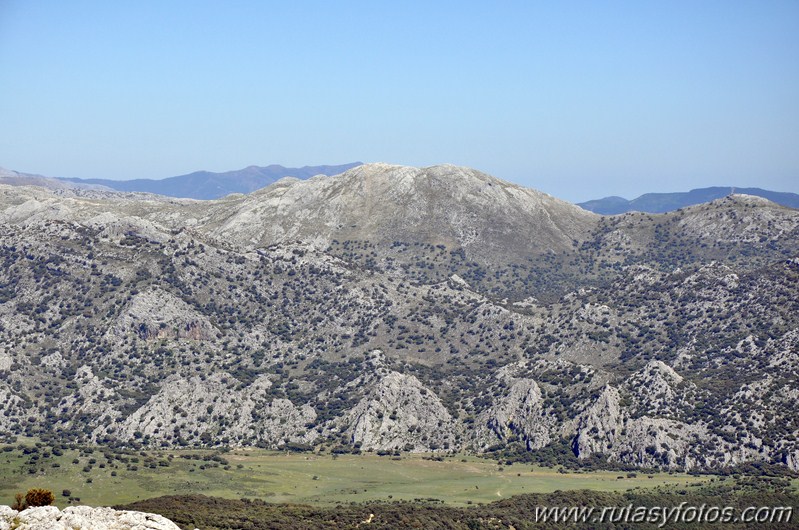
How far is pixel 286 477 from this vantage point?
164 metres

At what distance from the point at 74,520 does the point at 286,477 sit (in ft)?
285

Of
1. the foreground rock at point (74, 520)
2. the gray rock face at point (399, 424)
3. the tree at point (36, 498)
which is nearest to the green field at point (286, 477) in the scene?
the gray rock face at point (399, 424)

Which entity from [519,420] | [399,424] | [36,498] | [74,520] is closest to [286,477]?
[399,424]

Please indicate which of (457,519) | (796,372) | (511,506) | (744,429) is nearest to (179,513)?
(457,519)

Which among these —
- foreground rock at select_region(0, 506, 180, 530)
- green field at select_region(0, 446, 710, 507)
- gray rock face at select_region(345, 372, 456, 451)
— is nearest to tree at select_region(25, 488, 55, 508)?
foreground rock at select_region(0, 506, 180, 530)

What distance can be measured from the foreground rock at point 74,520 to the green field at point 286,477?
186 ft

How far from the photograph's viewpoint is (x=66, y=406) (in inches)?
7864

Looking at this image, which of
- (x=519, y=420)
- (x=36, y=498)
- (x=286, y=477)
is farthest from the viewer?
(x=519, y=420)

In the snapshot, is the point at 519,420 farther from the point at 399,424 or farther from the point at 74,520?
the point at 74,520

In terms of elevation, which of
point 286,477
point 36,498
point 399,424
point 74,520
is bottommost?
point 286,477

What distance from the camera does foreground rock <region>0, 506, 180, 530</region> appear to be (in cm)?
7775

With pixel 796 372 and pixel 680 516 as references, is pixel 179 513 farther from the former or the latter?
pixel 796 372

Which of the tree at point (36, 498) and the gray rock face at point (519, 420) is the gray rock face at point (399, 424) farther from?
the tree at point (36, 498)

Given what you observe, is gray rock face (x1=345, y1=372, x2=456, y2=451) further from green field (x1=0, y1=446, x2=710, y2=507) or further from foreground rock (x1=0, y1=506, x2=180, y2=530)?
foreground rock (x1=0, y1=506, x2=180, y2=530)
